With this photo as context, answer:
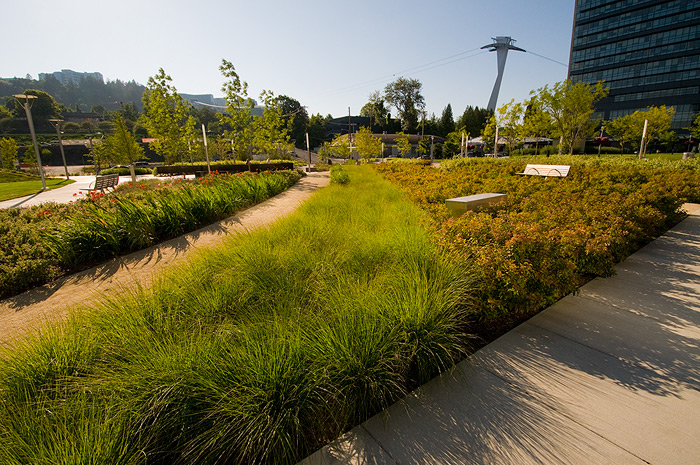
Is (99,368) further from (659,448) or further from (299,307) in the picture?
(659,448)

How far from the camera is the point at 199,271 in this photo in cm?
352

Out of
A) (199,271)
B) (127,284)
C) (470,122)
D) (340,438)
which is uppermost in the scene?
(470,122)

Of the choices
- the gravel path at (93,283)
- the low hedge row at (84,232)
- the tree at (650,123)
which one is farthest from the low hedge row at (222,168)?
the tree at (650,123)

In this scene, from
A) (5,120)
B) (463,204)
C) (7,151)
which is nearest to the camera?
(463,204)

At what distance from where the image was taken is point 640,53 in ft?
208

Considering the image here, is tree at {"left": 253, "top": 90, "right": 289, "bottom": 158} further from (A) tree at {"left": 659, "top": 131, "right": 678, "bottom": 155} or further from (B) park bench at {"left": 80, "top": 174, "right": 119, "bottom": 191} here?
(A) tree at {"left": 659, "top": 131, "right": 678, "bottom": 155}

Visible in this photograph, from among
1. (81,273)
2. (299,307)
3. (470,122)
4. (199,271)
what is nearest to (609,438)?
(299,307)

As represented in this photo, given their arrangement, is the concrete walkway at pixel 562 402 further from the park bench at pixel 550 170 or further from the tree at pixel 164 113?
the tree at pixel 164 113

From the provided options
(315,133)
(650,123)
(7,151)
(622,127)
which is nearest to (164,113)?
(7,151)

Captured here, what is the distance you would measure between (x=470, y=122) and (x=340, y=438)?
80.5m

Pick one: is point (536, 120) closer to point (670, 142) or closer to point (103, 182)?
point (103, 182)

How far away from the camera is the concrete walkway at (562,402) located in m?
1.91

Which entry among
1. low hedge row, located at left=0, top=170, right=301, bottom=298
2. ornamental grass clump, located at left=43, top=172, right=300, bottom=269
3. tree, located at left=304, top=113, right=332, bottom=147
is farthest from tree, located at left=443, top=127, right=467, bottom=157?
low hedge row, located at left=0, top=170, right=301, bottom=298

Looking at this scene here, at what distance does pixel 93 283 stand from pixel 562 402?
538 cm
